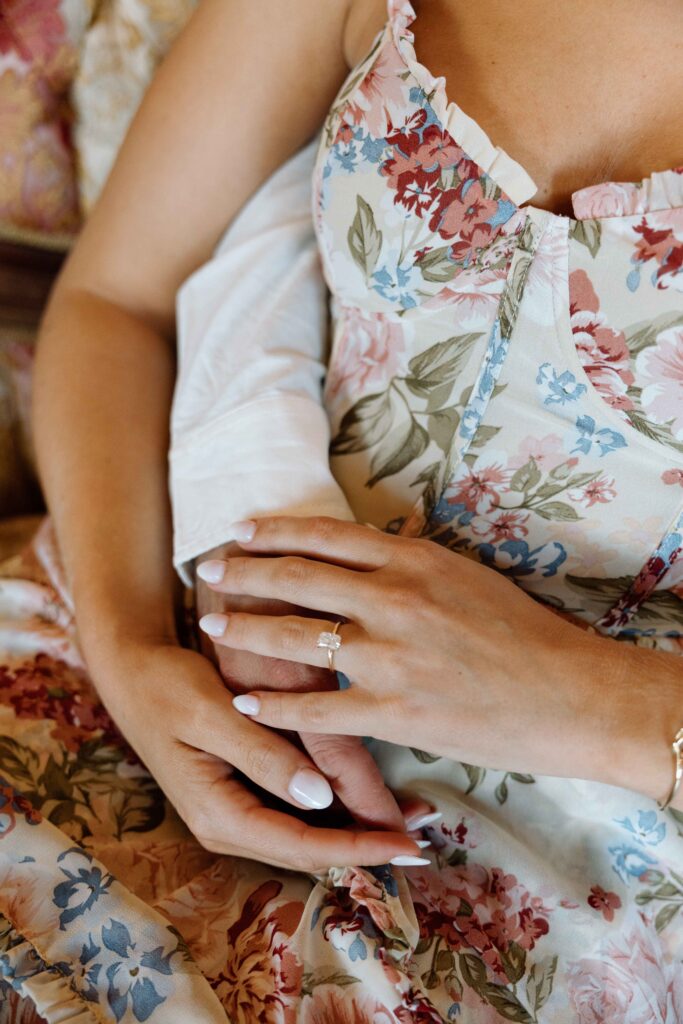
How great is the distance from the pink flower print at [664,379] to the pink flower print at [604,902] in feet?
1.34

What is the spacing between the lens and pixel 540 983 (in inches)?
27.5

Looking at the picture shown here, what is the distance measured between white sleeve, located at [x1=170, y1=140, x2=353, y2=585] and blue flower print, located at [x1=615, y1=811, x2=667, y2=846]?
380 millimetres

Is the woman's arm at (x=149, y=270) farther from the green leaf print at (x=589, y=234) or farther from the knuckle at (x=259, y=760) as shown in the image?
the green leaf print at (x=589, y=234)

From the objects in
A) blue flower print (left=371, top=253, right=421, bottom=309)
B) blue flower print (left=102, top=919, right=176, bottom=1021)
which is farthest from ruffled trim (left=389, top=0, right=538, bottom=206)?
blue flower print (left=102, top=919, right=176, bottom=1021)

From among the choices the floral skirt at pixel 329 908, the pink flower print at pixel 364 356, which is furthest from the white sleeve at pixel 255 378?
the floral skirt at pixel 329 908

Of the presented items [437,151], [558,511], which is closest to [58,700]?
[558,511]

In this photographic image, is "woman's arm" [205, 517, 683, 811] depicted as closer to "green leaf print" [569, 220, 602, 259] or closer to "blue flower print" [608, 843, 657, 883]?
"blue flower print" [608, 843, 657, 883]

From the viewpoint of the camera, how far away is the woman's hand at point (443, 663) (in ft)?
2.16

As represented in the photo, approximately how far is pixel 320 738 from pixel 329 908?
139mm

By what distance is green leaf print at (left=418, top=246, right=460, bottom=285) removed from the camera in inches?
27.8

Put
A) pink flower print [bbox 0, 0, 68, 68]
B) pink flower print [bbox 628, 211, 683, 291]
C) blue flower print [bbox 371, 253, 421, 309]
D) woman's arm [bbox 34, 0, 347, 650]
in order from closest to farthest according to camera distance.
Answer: pink flower print [bbox 628, 211, 683, 291], blue flower print [bbox 371, 253, 421, 309], woman's arm [bbox 34, 0, 347, 650], pink flower print [bbox 0, 0, 68, 68]

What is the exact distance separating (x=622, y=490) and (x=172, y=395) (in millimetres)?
536

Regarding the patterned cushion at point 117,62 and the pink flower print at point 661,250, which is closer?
the pink flower print at point 661,250

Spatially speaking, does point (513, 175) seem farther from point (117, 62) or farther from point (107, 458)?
point (117, 62)
